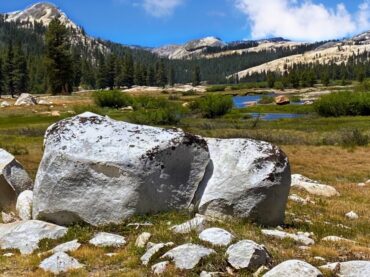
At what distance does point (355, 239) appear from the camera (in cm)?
1519

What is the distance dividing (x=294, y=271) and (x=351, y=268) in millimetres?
1602

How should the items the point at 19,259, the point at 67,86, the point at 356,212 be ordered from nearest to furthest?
1. the point at 19,259
2. the point at 356,212
3. the point at 67,86

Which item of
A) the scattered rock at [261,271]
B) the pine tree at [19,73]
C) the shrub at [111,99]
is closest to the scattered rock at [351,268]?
the scattered rock at [261,271]

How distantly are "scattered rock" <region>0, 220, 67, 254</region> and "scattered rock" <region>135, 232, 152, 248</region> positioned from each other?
2.42 meters

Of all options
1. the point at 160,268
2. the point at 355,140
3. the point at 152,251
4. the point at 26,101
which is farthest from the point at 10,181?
the point at 26,101

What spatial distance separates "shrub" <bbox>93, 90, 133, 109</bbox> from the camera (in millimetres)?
116125

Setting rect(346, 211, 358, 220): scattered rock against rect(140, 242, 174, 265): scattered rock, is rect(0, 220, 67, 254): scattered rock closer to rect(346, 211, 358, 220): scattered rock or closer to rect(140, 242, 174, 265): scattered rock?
rect(140, 242, 174, 265): scattered rock

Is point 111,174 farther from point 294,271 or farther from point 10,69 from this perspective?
point 10,69

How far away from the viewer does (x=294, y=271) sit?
9.61 m

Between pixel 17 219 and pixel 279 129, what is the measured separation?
61.3 m

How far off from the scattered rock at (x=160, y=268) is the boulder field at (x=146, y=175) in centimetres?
401

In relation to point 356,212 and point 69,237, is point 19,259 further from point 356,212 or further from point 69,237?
point 356,212

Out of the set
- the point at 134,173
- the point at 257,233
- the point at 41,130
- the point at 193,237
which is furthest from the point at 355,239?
the point at 41,130

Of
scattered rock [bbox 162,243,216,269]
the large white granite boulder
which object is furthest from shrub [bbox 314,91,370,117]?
scattered rock [bbox 162,243,216,269]
